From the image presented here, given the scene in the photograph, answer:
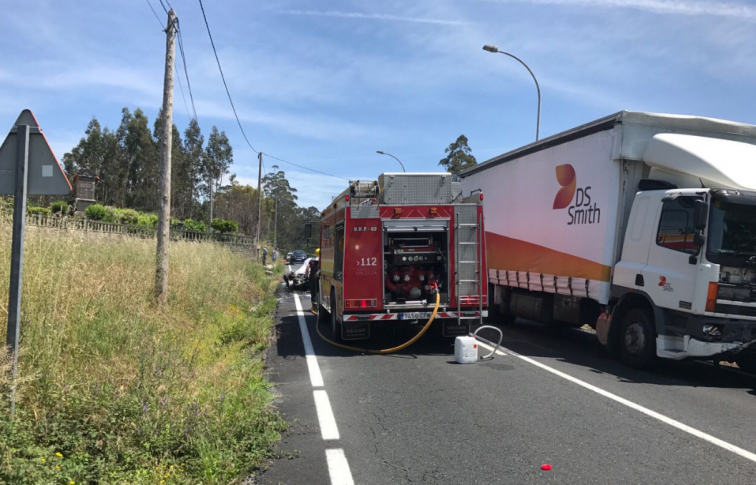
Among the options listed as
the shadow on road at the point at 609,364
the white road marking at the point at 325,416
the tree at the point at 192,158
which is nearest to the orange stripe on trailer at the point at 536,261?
the shadow on road at the point at 609,364

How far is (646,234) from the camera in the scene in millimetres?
8375

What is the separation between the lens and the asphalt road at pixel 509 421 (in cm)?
438

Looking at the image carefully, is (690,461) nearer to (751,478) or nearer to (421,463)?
(751,478)

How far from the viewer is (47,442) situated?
4156mm

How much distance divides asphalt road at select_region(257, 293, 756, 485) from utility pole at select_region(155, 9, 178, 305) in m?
2.87

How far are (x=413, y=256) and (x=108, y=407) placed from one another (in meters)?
6.15

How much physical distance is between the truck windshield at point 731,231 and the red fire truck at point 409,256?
3522 millimetres

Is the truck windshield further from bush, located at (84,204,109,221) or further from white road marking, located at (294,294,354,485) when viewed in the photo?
bush, located at (84,204,109,221)

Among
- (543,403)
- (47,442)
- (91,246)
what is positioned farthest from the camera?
(91,246)

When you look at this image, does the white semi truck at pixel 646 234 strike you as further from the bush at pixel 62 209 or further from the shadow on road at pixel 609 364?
the bush at pixel 62 209

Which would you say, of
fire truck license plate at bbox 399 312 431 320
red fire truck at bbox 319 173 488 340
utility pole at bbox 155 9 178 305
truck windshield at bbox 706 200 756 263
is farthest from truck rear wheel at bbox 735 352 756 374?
utility pole at bbox 155 9 178 305

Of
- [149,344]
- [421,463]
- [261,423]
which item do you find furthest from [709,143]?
[149,344]

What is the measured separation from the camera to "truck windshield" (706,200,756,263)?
731 cm

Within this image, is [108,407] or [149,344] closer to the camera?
[108,407]
